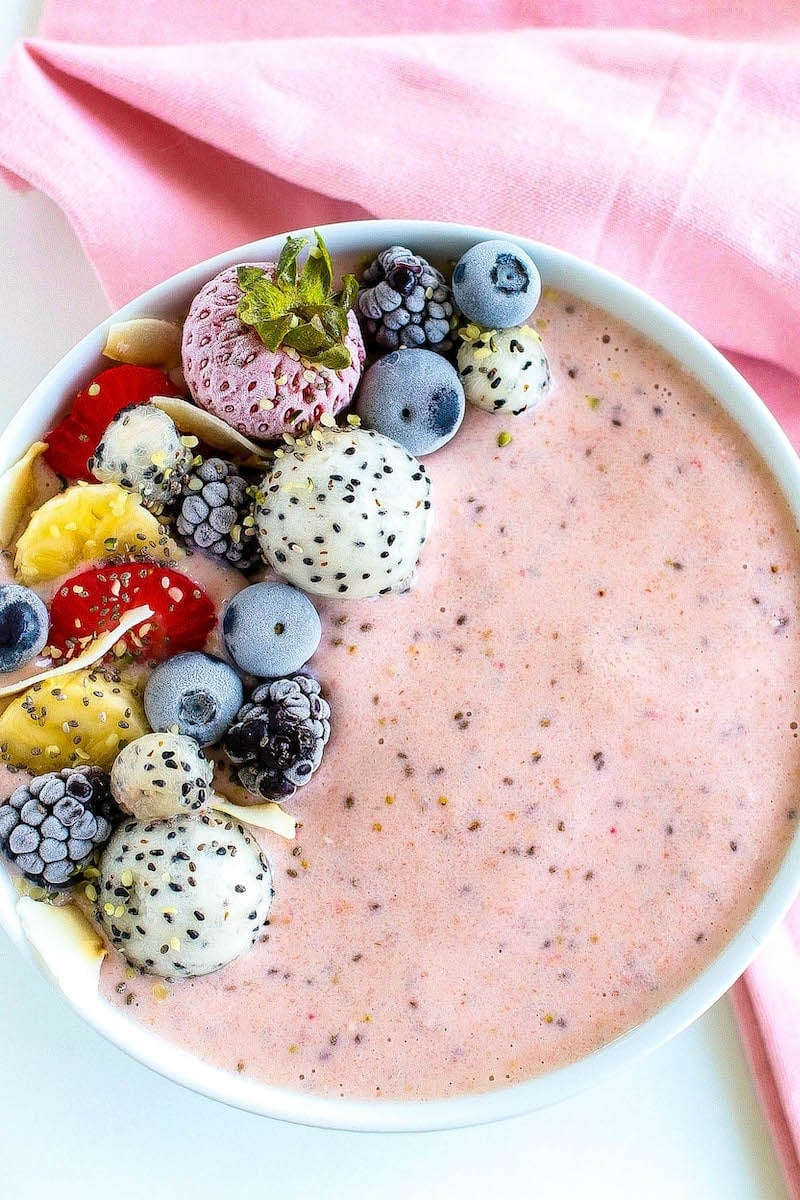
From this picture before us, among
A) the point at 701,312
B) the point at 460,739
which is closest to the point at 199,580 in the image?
the point at 460,739

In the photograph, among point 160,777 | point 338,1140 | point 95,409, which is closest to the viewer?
point 160,777

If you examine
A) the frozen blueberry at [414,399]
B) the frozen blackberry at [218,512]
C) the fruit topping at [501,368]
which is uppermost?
the fruit topping at [501,368]

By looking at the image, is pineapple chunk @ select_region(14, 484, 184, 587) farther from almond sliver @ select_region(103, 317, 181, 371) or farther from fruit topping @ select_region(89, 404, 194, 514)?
almond sliver @ select_region(103, 317, 181, 371)

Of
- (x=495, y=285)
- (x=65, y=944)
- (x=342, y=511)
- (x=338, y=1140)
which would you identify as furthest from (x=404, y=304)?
(x=338, y=1140)

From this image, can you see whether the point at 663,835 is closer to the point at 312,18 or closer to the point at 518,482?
the point at 518,482

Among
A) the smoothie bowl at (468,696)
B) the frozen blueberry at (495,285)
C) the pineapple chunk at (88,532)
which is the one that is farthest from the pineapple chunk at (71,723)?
the frozen blueberry at (495,285)

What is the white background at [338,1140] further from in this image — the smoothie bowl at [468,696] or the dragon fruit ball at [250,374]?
the dragon fruit ball at [250,374]

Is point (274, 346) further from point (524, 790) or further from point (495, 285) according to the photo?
point (524, 790)
